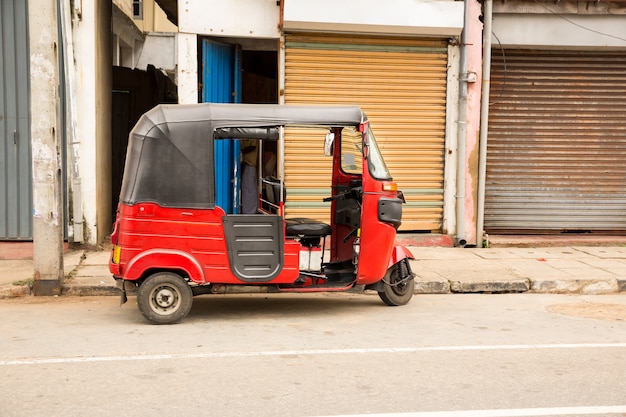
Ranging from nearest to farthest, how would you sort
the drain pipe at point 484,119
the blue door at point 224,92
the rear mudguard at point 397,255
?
the rear mudguard at point 397,255 < the blue door at point 224,92 < the drain pipe at point 484,119

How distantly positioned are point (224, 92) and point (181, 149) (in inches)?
199

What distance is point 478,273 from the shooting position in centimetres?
971

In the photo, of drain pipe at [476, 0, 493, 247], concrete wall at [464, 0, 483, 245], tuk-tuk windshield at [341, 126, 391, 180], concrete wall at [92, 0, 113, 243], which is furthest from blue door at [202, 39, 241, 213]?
drain pipe at [476, 0, 493, 247]

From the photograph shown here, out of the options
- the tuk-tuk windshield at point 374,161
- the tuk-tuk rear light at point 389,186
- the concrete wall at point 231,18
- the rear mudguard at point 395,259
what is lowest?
the rear mudguard at point 395,259

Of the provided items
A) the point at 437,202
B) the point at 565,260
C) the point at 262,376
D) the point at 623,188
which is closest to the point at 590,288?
the point at 565,260

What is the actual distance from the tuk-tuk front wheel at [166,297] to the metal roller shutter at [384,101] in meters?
4.44

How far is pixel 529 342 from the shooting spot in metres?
6.37

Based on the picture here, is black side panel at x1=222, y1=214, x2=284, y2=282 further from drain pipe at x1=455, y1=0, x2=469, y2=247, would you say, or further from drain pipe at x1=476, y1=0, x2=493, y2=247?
drain pipe at x1=476, y1=0, x2=493, y2=247

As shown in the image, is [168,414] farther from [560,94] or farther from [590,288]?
[560,94]

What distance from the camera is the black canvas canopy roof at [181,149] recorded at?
688cm

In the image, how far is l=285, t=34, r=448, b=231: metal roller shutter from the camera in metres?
11.5

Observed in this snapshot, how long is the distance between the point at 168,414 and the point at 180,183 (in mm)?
2940

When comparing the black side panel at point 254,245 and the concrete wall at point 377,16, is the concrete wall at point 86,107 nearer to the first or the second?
the concrete wall at point 377,16

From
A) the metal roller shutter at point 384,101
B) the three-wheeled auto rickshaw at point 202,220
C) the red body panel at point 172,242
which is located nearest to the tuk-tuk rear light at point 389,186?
the three-wheeled auto rickshaw at point 202,220
